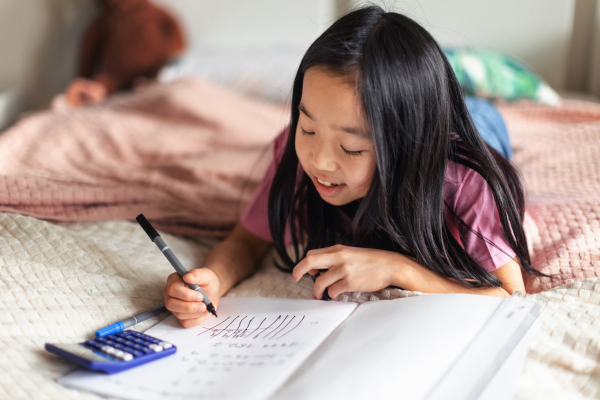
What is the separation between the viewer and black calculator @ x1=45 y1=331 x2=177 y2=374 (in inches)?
19.6

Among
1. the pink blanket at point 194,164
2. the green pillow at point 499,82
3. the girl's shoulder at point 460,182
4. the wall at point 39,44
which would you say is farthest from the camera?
the wall at point 39,44

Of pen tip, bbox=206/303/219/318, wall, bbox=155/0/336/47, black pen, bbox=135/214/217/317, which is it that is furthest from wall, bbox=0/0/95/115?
pen tip, bbox=206/303/219/318

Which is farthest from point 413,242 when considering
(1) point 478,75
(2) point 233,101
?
(1) point 478,75

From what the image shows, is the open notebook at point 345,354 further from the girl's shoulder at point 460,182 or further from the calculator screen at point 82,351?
the girl's shoulder at point 460,182

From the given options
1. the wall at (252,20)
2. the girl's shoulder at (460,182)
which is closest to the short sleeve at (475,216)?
the girl's shoulder at (460,182)

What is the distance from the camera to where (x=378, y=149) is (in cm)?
59

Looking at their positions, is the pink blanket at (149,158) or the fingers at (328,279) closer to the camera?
the fingers at (328,279)

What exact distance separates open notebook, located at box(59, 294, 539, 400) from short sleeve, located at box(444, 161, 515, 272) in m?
0.12

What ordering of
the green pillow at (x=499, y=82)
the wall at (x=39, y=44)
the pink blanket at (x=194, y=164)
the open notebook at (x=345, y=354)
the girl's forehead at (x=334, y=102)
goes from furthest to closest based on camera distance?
the wall at (x=39, y=44) → the green pillow at (x=499, y=82) → the pink blanket at (x=194, y=164) → the girl's forehead at (x=334, y=102) → the open notebook at (x=345, y=354)

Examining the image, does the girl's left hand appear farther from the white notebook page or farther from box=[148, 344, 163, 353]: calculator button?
box=[148, 344, 163, 353]: calculator button

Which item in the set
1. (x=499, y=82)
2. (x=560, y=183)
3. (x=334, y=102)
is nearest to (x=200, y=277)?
(x=334, y=102)

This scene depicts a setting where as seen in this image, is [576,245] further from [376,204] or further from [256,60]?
[256,60]

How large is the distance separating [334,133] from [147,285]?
333 mm

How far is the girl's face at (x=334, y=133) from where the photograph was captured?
22.6 inches
